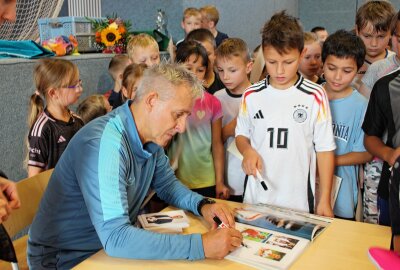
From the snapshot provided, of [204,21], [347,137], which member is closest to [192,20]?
[204,21]

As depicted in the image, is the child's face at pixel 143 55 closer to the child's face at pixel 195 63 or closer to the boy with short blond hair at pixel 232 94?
the child's face at pixel 195 63

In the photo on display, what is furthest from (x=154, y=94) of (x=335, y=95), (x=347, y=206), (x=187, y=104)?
(x=347, y=206)

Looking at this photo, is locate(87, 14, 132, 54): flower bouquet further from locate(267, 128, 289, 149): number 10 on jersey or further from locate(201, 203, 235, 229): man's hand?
locate(201, 203, 235, 229): man's hand

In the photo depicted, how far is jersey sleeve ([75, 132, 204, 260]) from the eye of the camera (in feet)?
3.77

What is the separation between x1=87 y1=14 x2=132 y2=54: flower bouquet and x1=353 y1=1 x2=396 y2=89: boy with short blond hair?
196 centimetres

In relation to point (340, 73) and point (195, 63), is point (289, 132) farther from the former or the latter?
point (195, 63)

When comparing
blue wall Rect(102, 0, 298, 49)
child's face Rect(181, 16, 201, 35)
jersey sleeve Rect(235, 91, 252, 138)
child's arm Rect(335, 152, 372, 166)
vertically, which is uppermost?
blue wall Rect(102, 0, 298, 49)

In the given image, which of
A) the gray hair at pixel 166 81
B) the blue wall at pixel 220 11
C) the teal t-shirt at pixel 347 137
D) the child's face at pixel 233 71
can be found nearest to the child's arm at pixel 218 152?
the child's face at pixel 233 71

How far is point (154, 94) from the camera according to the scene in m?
1.29

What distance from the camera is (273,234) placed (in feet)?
4.26

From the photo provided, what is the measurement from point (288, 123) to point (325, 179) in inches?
10.6

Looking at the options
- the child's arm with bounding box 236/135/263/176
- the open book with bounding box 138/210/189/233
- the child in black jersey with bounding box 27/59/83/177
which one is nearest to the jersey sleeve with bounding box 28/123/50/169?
the child in black jersey with bounding box 27/59/83/177

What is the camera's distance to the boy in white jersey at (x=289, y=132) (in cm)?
169

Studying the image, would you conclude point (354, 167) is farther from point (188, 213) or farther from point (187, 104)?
point (187, 104)
